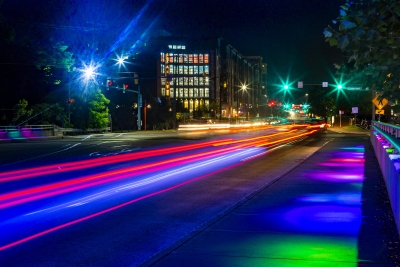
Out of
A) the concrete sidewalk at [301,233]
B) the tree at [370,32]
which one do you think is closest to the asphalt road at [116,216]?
the concrete sidewalk at [301,233]

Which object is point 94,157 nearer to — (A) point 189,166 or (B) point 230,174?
(A) point 189,166

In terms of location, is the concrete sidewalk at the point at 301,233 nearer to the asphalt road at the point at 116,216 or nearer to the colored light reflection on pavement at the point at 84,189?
the asphalt road at the point at 116,216

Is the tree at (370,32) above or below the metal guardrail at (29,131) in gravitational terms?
above

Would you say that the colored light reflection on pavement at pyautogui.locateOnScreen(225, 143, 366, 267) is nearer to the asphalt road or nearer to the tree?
the asphalt road

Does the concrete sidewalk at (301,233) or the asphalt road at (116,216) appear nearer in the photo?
the concrete sidewalk at (301,233)

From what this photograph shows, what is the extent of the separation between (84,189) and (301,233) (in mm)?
7703

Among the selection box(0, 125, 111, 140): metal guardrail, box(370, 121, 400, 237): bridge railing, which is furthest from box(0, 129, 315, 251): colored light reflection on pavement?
box(0, 125, 111, 140): metal guardrail

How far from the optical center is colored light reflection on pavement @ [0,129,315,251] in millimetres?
10367

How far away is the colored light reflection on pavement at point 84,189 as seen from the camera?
10367 millimetres

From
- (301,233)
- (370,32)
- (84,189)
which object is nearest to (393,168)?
(301,233)

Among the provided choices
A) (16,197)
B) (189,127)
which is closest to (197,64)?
(189,127)

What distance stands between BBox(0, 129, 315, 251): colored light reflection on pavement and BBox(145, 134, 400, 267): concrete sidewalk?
9.27 ft

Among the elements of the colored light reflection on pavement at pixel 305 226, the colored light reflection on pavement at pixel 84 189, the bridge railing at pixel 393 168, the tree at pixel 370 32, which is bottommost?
the colored light reflection on pavement at pixel 84 189

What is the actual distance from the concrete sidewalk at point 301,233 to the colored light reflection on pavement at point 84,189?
282 centimetres
